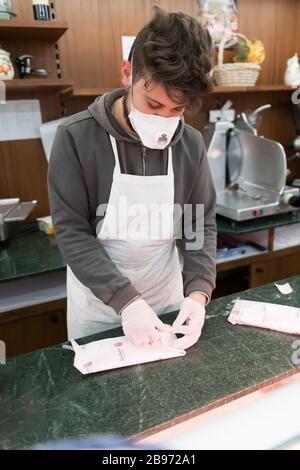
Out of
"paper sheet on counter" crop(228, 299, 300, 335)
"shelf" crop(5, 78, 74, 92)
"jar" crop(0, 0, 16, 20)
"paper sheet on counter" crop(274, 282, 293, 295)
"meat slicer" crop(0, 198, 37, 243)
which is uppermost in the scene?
"jar" crop(0, 0, 16, 20)

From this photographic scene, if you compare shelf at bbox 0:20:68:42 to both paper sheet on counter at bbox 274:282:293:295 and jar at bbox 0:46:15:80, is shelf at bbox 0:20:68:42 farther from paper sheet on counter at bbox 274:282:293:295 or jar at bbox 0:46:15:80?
paper sheet on counter at bbox 274:282:293:295

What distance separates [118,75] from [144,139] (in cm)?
136

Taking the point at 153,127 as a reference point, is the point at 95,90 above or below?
above

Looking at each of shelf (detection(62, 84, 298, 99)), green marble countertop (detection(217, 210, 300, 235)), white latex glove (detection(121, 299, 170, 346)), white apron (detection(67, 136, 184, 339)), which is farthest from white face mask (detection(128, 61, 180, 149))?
green marble countertop (detection(217, 210, 300, 235))

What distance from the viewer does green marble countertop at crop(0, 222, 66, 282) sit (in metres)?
1.62

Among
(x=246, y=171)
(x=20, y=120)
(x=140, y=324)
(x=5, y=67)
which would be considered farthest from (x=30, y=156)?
(x=140, y=324)

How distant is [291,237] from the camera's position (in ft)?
7.77

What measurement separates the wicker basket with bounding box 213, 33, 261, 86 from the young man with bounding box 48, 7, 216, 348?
3.88 feet

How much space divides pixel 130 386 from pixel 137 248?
1.62 feet

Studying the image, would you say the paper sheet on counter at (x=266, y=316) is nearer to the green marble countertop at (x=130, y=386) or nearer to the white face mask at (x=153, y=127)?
the green marble countertop at (x=130, y=386)

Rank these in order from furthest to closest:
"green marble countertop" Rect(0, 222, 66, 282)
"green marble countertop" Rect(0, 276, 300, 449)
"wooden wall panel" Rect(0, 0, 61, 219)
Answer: "wooden wall panel" Rect(0, 0, 61, 219) < "green marble countertop" Rect(0, 222, 66, 282) < "green marble countertop" Rect(0, 276, 300, 449)

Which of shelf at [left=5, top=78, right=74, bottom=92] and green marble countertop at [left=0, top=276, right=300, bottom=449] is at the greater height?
shelf at [left=5, top=78, right=74, bottom=92]

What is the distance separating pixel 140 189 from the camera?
47.1 inches

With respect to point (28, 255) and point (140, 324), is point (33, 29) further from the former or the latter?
point (140, 324)
